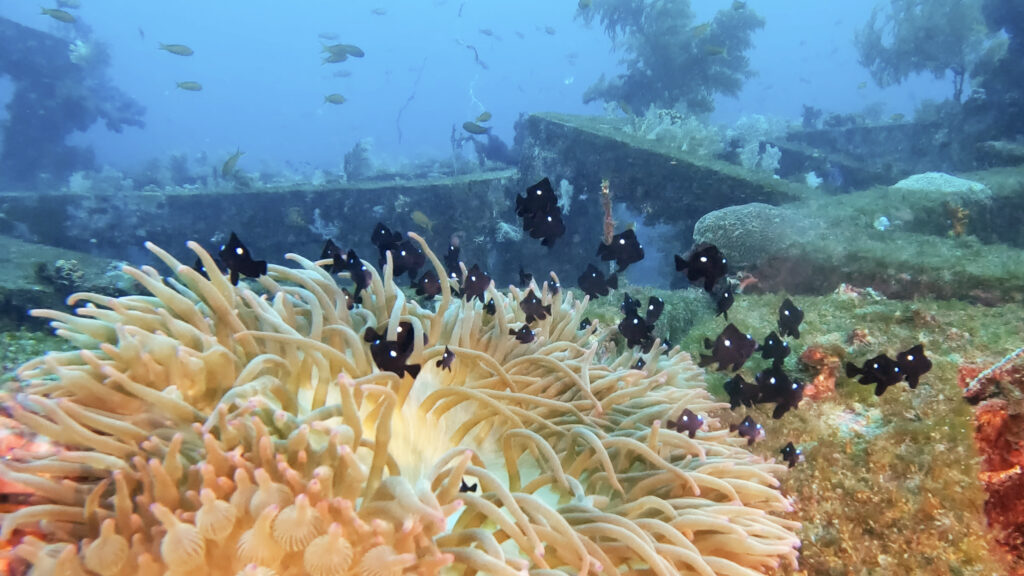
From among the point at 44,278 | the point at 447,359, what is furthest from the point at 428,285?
the point at 44,278

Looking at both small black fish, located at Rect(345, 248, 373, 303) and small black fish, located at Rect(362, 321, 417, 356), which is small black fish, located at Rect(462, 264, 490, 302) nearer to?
small black fish, located at Rect(345, 248, 373, 303)

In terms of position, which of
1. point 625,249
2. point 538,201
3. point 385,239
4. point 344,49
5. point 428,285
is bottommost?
point 428,285

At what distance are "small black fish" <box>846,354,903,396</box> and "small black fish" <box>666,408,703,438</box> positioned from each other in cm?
117

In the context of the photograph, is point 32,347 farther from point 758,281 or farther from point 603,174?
point 603,174

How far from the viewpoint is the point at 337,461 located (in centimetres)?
185

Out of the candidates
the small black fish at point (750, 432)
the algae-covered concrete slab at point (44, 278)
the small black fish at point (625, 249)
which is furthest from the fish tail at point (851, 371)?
the algae-covered concrete slab at point (44, 278)

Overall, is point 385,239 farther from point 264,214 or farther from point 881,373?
point 264,214

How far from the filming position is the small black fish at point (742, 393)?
3246 millimetres

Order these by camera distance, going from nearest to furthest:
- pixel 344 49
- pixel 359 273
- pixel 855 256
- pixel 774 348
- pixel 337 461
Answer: pixel 337 461, pixel 359 273, pixel 774 348, pixel 855 256, pixel 344 49

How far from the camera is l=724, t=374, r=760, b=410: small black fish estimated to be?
10.6 ft

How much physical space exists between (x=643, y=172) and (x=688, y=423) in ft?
28.1

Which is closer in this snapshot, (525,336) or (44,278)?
(525,336)

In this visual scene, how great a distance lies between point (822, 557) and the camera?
8.09ft

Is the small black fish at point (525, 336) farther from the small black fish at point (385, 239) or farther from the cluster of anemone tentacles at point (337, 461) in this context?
the small black fish at point (385, 239)
